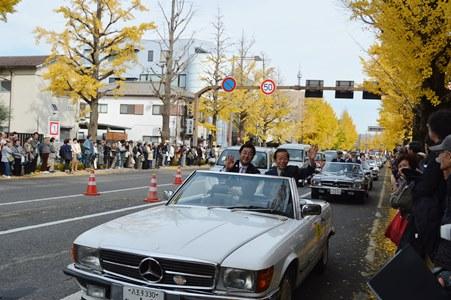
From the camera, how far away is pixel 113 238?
4125 mm

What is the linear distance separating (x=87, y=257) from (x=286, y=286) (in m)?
1.68

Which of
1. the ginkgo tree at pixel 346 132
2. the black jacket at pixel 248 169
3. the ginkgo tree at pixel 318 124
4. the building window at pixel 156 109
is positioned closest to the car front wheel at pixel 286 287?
the black jacket at pixel 248 169

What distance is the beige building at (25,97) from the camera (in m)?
37.8

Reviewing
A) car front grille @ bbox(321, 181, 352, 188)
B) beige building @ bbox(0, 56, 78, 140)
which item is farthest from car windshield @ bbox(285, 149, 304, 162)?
beige building @ bbox(0, 56, 78, 140)

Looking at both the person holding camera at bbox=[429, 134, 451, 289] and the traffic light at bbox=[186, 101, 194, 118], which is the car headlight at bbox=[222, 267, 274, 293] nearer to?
the person holding camera at bbox=[429, 134, 451, 289]

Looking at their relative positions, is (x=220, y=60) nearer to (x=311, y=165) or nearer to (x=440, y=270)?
(x=311, y=165)

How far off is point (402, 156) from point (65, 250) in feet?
15.8

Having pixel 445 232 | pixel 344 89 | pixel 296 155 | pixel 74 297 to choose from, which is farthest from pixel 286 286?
pixel 344 89

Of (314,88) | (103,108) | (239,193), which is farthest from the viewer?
(103,108)

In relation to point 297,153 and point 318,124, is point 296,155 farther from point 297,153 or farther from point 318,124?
point 318,124

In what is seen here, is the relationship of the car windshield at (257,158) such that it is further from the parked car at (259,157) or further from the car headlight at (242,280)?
the car headlight at (242,280)

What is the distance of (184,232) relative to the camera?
4195 millimetres

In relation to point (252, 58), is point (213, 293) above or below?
below

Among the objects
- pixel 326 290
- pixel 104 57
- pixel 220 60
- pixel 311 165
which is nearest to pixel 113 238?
pixel 326 290
